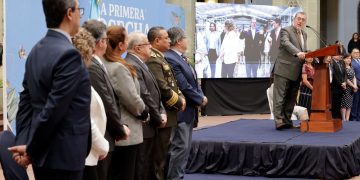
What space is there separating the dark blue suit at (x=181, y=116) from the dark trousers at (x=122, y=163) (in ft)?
4.78

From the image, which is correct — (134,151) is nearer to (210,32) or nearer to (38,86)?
(38,86)

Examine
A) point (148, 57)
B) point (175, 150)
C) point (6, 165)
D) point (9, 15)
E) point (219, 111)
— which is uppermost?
point (9, 15)

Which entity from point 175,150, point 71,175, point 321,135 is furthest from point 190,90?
point 71,175

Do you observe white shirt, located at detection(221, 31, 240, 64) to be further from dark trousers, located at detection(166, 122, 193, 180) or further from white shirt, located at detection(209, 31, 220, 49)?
dark trousers, located at detection(166, 122, 193, 180)

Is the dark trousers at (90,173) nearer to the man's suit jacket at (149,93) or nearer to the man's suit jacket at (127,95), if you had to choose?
the man's suit jacket at (127,95)

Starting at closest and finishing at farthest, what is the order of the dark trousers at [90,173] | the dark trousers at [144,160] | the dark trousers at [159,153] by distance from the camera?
the dark trousers at [90,173]
the dark trousers at [144,160]
the dark trousers at [159,153]

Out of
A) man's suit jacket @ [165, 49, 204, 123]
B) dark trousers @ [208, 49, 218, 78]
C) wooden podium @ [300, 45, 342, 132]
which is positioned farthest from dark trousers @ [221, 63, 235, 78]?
man's suit jacket @ [165, 49, 204, 123]

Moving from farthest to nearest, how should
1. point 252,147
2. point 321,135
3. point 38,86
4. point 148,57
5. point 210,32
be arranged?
point 210,32, point 321,135, point 252,147, point 148,57, point 38,86

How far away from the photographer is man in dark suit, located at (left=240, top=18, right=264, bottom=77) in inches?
621

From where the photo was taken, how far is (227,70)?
51.1 ft

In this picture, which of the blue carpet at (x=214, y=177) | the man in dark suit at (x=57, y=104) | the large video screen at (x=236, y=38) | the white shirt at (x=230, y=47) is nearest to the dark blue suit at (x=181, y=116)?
the blue carpet at (x=214, y=177)

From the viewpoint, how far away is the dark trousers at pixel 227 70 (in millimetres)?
15516

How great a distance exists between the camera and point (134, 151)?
4652 mm

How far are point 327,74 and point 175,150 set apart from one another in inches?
116
